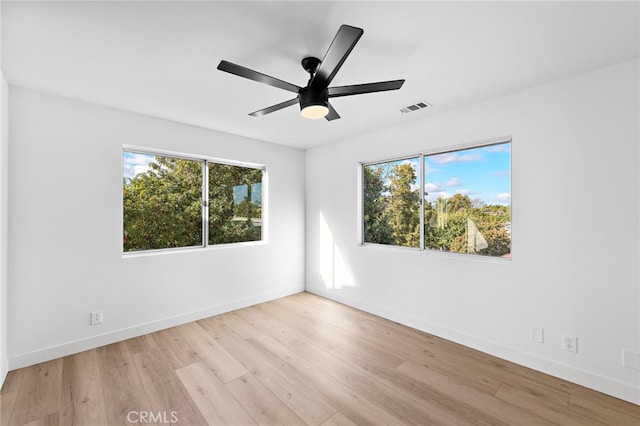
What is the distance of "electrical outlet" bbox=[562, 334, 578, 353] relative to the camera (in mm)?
2189

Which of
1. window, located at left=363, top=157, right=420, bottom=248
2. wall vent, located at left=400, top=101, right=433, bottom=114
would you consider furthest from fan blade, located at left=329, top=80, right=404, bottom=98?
window, located at left=363, top=157, right=420, bottom=248

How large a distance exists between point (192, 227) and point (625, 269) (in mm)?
4190

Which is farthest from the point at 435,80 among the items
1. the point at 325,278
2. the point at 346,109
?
the point at 325,278

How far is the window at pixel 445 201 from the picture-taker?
8.88 feet

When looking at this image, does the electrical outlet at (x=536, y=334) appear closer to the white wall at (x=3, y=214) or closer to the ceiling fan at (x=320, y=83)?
the ceiling fan at (x=320, y=83)

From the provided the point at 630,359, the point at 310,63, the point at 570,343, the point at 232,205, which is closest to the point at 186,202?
the point at 232,205

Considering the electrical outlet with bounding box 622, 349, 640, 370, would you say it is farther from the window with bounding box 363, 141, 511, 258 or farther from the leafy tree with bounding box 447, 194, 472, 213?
the leafy tree with bounding box 447, 194, 472, 213

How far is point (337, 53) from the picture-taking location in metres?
1.44

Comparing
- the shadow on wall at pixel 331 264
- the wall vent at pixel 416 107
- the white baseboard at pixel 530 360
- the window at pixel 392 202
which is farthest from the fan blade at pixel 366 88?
the shadow on wall at pixel 331 264

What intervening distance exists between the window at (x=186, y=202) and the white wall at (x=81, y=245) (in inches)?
6.8

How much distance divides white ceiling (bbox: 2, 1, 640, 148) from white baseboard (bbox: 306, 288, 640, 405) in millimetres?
2368

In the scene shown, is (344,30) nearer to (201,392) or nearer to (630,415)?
(201,392)

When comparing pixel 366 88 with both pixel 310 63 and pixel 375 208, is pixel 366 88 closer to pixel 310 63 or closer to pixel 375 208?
pixel 310 63

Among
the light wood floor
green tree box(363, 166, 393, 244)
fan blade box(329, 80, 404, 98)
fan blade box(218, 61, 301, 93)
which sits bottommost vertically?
the light wood floor
